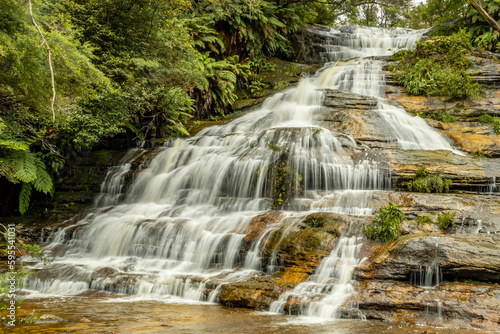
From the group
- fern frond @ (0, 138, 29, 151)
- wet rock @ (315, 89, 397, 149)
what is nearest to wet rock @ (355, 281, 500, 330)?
wet rock @ (315, 89, 397, 149)

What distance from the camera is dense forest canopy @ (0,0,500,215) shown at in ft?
22.1

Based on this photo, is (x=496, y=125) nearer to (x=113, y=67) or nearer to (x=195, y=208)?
(x=195, y=208)

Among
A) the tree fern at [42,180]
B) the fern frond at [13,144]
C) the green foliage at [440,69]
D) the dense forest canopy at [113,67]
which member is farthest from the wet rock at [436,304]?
the green foliage at [440,69]

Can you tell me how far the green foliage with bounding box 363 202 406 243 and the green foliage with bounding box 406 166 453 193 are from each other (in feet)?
6.75

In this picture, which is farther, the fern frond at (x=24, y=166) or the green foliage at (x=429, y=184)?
the fern frond at (x=24, y=166)

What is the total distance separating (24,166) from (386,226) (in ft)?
28.9

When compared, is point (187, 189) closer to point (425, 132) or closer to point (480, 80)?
point (425, 132)

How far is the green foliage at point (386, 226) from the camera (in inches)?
246

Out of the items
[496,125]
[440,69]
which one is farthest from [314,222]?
[440,69]

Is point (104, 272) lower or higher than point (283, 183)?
lower

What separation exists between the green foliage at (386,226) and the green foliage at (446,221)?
29.0 inches

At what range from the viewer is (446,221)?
662 centimetres

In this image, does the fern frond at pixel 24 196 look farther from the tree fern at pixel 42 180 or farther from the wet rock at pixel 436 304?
the wet rock at pixel 436 304

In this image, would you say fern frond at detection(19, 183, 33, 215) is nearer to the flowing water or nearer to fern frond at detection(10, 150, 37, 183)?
fern frond at detection(10, 150, 37, 183)
